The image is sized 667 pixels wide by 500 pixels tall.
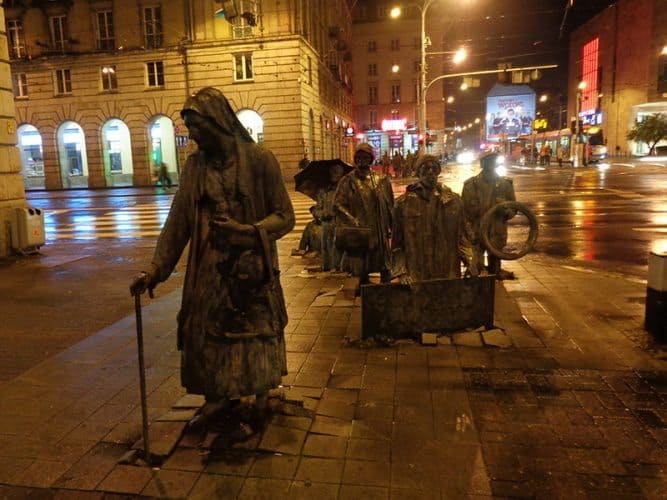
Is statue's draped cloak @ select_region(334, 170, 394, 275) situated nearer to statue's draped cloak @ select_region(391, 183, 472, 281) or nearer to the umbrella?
statue's draped cloak @ select_region(391, 183, 472, 281)

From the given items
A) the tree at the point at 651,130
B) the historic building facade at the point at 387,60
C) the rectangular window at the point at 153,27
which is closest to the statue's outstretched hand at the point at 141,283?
the rectangular window at the point at 153,27

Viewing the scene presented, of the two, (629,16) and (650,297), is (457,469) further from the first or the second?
(629,16)

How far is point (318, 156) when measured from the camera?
4216 cm

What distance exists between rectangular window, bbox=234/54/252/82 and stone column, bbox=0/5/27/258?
2546 cm

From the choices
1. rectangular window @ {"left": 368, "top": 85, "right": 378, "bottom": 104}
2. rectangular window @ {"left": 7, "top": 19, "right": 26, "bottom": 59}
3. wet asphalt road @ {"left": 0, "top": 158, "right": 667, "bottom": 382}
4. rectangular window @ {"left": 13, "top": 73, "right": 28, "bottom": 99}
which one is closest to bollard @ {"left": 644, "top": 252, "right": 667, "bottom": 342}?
wet asphalt road @ {"left": 0, "top": 158, "right": 667, "bottom": 382}

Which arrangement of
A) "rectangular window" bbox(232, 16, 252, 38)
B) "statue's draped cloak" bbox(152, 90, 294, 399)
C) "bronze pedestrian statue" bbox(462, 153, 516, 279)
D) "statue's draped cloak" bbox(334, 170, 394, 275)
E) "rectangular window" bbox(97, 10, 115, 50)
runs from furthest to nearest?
"rectangular window" bbox(97, 10, 115, 50) < "rectangular window" bbox(232, 16, 252, 38) < "bronze pedestrian statue" bbox(462, 153, 516, 279) < "statue's draped cloak" bbox(334, 170, 394, 275) < "statue's draped cloak" bbox(152, 90, 294, 399)

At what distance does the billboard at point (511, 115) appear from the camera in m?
108

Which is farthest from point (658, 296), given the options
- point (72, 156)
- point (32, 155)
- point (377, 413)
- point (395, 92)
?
point (395, 92)

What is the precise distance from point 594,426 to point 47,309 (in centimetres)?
665

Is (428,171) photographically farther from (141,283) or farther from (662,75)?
(662,75)

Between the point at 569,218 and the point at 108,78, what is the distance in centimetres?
3336

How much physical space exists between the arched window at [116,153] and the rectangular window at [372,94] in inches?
1647

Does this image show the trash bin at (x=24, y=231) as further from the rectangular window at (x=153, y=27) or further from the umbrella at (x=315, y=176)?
the rectangular window at (x=153, y=27)

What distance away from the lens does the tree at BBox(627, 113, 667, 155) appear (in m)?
55.9
